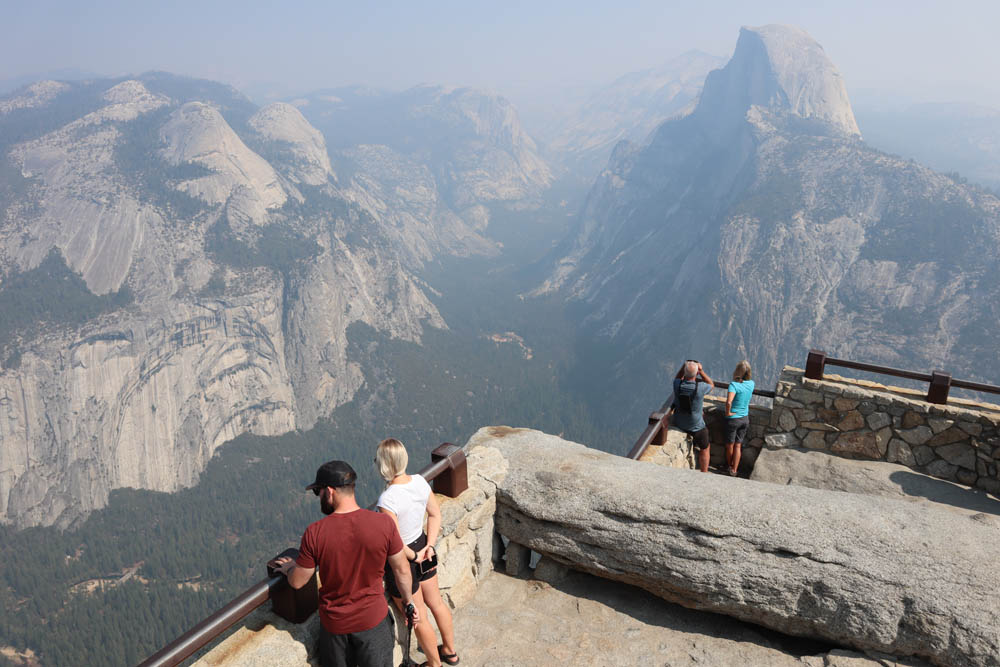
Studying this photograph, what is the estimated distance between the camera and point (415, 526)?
6.66 m

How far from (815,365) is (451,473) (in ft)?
32.7

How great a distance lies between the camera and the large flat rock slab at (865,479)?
453 inches

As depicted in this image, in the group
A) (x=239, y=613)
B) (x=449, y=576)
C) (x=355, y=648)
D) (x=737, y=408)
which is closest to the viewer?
(x=239, y=613)

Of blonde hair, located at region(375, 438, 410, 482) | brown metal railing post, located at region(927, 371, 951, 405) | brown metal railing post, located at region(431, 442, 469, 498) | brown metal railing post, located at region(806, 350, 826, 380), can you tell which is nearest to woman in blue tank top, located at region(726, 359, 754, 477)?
brown metal railing post, located at region(806, 350, 826, 380)

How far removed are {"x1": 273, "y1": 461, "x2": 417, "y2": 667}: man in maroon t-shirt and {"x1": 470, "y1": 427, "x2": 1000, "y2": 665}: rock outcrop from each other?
3493 millimetres

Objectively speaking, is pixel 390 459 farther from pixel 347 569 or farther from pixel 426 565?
pixel 426 565

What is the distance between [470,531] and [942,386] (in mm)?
10594

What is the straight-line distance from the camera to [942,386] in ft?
39.5

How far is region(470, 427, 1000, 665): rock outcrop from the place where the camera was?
6.65 m

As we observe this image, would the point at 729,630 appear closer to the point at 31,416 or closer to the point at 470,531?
the point at 470,531

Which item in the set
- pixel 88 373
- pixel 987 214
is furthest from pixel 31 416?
pixel 987 214

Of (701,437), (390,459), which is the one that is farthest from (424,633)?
(701,437)

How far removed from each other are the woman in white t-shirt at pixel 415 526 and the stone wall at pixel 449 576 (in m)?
0.44

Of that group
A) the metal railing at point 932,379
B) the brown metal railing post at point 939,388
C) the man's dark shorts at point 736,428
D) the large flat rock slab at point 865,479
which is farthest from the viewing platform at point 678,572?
the man's dark shorts at point 736,428
